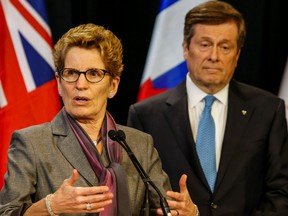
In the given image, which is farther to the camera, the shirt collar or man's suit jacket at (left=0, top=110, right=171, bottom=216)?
the shirt collar

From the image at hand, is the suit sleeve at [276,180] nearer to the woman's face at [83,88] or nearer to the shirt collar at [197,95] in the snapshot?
the shirt collar at [197,95]

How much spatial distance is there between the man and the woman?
0.68 metres

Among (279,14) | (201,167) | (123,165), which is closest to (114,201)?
(123,165)

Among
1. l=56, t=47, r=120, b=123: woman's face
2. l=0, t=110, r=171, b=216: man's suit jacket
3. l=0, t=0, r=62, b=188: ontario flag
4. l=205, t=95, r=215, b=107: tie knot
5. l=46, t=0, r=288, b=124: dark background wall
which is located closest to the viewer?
l=0, t=110, r=171, b=216: man's suit jacket

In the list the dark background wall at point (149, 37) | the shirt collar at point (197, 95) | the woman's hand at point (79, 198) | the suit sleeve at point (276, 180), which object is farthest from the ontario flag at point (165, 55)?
the woman's hand at point (79, 198)

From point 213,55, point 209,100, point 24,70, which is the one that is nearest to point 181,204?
point 209,100

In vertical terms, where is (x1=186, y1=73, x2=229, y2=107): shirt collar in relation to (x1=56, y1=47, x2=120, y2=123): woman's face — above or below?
below

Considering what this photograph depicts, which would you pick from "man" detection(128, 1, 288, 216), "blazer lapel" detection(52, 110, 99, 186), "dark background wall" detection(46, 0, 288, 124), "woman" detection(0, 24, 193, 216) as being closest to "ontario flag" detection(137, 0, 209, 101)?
"dark background wall" detection(46, 0, 288, 124)

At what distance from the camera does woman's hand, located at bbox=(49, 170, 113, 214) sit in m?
2.08

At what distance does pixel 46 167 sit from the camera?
2340 mm

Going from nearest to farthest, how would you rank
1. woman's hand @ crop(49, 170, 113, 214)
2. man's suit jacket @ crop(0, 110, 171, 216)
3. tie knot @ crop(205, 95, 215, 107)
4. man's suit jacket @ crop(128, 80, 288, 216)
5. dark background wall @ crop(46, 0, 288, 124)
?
woman's hand @ crop(49, 170, 113, 214)
man's suit jacket @ crop(0, 110, 171, 216)
man's suit jacket @ crop(128, 80, 288, 216)
tie knot @ crop(205, 95, 215, 107)
dark background wall @ crop(46, 0, 288, 124)

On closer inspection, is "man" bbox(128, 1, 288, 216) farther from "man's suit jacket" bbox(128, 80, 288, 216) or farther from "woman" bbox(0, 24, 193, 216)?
"woman" bbox(0, 24, 193, 216)

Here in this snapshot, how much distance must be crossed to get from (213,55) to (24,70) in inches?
37.4

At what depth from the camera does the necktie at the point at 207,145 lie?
3.19 meters
